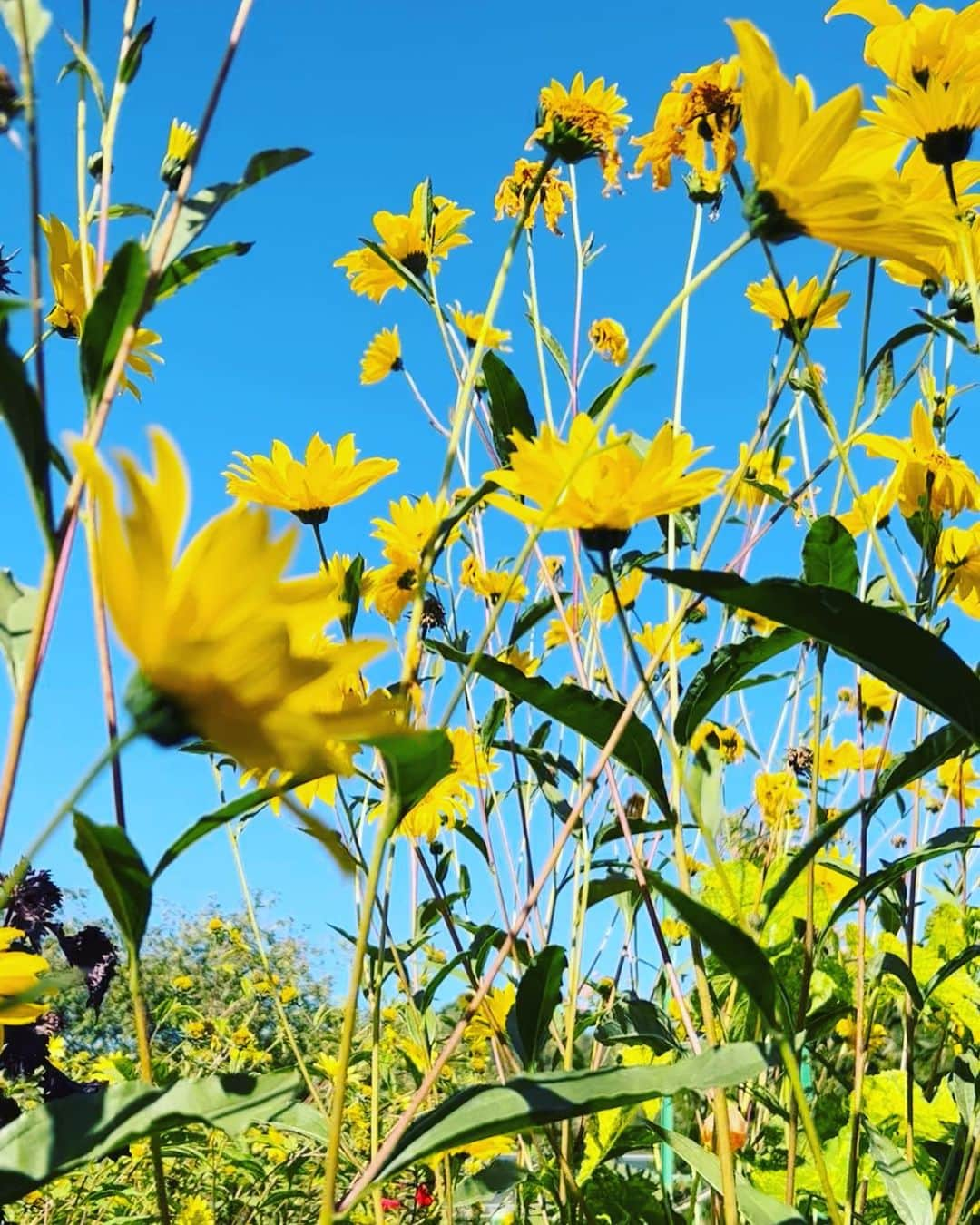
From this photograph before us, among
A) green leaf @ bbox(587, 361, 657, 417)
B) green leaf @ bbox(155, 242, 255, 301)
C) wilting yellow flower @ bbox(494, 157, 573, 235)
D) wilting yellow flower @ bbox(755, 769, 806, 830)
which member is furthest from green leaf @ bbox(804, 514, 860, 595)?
wilting yellow flower @ bbox(755, 769, 806, 830)

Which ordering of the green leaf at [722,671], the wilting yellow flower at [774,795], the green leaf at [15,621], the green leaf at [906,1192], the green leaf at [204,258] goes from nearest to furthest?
the green leaf at [15,621]
the green leaf at [204,258]
the green leaf at [722,671]
the green leaf at [906,1192]
the wilting yellow flower at [774,795]

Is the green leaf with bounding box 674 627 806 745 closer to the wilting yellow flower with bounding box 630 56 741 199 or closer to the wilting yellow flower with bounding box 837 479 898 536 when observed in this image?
the wilting yellow flower with bounding box 837 479 898 536

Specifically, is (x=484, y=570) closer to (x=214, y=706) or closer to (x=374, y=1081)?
(x=374, y=1081)

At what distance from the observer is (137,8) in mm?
686

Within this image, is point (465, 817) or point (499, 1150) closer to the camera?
point (465, 817)

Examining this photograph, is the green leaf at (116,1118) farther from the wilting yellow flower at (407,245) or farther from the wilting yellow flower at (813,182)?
the wilting yellow flower at (407,245)

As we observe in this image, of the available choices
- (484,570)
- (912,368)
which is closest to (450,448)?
(912,368)

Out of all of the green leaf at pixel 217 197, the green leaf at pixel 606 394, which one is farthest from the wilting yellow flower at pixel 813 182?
the green leaf at pixel 217 197

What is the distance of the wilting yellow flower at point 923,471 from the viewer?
1124 millimetres

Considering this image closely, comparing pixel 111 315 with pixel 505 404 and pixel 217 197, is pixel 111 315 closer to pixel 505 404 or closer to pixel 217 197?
pixel 217 197

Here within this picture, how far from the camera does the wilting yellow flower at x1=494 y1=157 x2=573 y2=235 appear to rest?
1.55 metres

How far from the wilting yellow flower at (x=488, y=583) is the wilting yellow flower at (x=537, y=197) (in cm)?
46

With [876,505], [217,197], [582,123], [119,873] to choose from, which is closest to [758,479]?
[876,505]

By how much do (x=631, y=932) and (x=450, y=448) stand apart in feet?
3.64
